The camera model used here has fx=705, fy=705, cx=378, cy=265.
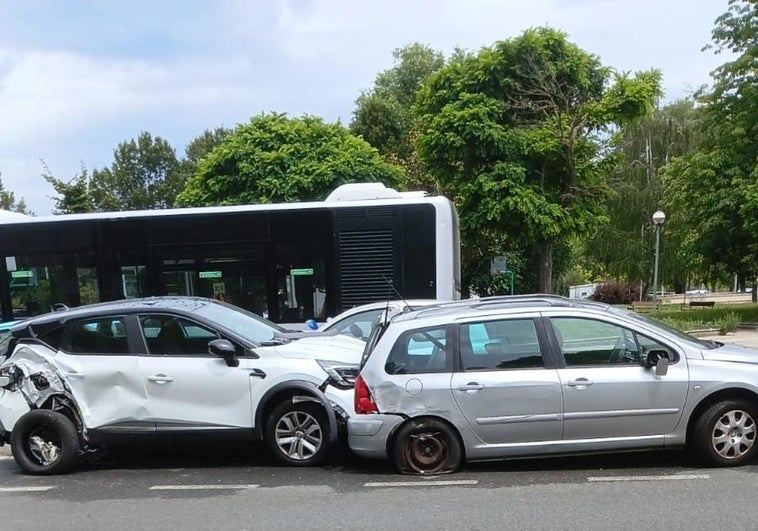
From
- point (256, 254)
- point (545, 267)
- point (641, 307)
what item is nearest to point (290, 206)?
point (256, 254)

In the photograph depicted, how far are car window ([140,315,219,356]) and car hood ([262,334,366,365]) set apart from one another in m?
0.59

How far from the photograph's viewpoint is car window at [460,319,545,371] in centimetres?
630

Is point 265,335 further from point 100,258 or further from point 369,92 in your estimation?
point 369,92

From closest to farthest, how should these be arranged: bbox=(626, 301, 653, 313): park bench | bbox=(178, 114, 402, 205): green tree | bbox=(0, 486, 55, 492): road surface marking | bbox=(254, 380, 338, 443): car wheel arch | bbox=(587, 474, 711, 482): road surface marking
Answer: bbox=(587, 474, 711, 482): road surface marking, bbox=(0, 486, 55, 492): road surface marking, bbox=(254, 380, 338, 443): car wheel arch, bbox=(178, 114, 402, 205): green tree, bbox=(626, 301, 653, 313): park bench

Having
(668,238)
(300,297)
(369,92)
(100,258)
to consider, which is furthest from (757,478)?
(369,92)

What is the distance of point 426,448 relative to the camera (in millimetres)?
6375

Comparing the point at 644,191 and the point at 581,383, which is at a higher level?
the point at 644,191

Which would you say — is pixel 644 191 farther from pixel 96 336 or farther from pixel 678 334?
pixel 96 336

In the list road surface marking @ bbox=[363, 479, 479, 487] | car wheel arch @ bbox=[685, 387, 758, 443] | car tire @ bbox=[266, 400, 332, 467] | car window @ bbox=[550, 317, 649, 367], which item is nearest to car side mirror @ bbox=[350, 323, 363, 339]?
car tire @ bbox=[266, 400, 332, 467]

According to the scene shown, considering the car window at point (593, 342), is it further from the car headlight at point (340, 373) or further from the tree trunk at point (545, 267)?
the tree trunk at point (545, 267)

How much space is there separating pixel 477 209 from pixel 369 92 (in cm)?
2990

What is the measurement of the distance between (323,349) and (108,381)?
7.15 feet

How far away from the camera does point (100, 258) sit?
11.9 metres

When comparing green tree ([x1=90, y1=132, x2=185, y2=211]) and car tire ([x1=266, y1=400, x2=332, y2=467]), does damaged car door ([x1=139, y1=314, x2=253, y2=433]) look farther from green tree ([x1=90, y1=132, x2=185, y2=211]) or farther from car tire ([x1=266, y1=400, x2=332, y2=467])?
green tree ([x1=90, y1=132, x2=185, y2=211])
